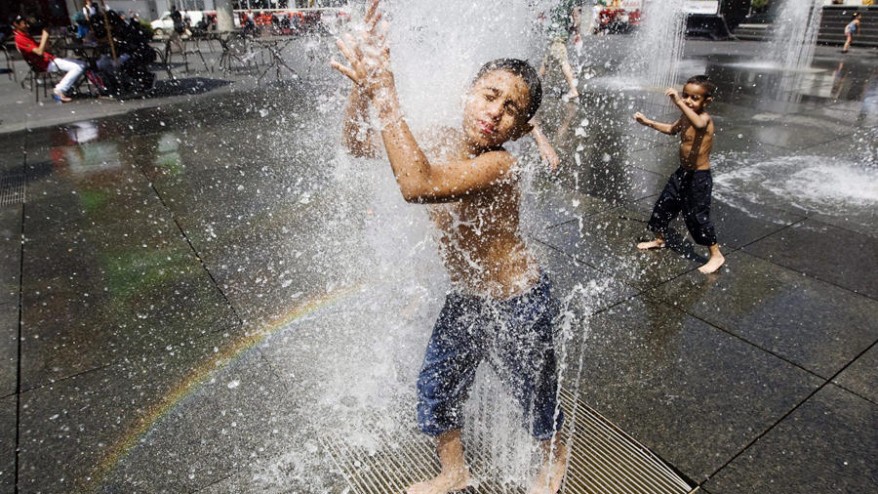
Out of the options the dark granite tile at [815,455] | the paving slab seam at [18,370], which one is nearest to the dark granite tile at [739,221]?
the dark granite tile at [815,455]

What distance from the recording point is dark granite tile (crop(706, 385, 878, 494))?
7.60ft

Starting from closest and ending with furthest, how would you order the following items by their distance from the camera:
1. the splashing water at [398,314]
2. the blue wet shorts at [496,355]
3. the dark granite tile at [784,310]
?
the blue wet shorts at [496,355] → the splashing water at [398,314] → the dark granite tile at [784,310]

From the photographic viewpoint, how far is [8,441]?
101 inches

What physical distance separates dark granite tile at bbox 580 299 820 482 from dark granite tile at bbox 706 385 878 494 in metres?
0.07

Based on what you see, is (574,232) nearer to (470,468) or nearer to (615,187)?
(615,187)

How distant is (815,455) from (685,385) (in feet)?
2.12

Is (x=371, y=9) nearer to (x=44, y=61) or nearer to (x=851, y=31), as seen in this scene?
(x=44, y=61)

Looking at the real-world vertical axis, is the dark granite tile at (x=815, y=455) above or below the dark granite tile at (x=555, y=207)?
below

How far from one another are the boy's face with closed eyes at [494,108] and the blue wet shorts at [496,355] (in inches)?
25.9

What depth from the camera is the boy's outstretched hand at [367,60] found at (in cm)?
163

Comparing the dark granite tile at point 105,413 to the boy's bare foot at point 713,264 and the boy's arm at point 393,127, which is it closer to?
the boy's arm at point 393,127

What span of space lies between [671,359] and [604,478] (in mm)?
1070

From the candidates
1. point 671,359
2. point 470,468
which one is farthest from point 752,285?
point 470,468

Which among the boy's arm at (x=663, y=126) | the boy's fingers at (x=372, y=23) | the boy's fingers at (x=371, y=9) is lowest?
the boy's arm at (x=663, y=126)
